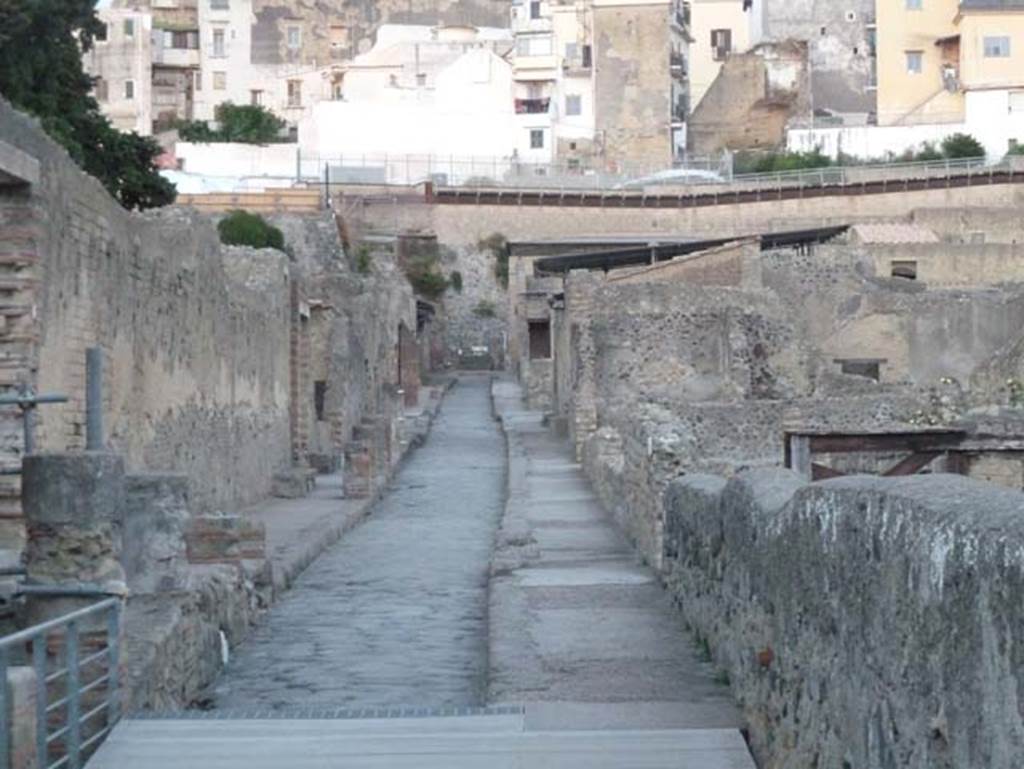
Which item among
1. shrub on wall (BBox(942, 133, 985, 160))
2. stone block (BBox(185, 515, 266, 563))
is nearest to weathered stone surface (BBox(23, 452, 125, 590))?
stone block (BBox(185, 515, 266, 563))

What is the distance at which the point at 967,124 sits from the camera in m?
81.6

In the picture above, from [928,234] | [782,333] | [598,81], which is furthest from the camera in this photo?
[598,81]

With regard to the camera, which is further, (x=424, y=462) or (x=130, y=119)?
(x=130, y=119)

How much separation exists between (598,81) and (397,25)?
524 inches

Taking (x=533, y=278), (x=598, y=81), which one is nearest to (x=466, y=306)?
(x=533, y=278)

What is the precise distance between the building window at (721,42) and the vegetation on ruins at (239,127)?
2239 centimetres

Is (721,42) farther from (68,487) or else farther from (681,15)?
(68,487)

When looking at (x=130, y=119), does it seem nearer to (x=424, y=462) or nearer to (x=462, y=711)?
(x=424, y=462)

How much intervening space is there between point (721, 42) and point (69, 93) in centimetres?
6813

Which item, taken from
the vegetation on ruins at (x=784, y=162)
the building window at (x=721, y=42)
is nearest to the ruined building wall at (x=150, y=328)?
the vegetation on ruins at (x=784, y=162)

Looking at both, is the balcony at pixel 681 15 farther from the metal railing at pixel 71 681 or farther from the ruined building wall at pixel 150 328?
the metal railing at pixel 71 681

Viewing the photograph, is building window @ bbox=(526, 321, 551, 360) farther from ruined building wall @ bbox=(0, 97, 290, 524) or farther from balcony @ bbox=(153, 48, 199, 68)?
balcony @ bbox=(153, 48, 199, 68)

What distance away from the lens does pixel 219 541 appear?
16.1 metres

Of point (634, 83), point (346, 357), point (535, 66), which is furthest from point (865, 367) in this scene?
point (634, 83)
